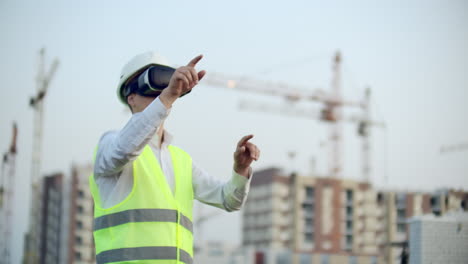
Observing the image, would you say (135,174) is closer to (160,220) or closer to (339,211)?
(160,220)

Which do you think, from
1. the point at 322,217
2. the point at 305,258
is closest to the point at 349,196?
the point at 322,217

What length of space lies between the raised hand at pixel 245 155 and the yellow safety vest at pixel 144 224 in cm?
32

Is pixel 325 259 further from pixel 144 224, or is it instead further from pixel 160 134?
pixel 144 224

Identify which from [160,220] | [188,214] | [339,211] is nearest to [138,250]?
[160,220]

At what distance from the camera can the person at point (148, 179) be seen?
284 centimetres

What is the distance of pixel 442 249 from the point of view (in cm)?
487

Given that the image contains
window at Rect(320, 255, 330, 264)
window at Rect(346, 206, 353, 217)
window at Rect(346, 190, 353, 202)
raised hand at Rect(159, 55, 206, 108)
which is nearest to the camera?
raised hand at Rect(159, 55, 206, 108)

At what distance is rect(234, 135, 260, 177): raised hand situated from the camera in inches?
125

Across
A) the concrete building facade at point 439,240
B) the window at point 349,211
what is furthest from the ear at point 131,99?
the window at point 349,211

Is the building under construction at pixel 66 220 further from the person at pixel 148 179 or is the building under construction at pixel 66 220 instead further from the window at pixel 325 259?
the person at pixel 148 179

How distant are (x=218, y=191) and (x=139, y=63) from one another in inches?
29.5

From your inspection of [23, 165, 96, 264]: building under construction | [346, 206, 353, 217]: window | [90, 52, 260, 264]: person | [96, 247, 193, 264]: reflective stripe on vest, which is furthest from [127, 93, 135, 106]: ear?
[346, 206, 353, 217]: window

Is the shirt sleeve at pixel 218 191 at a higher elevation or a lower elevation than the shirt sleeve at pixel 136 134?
lower

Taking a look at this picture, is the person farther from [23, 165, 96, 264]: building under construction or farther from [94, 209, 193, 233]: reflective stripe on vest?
[23, 165, 96, 264]: building under construction
